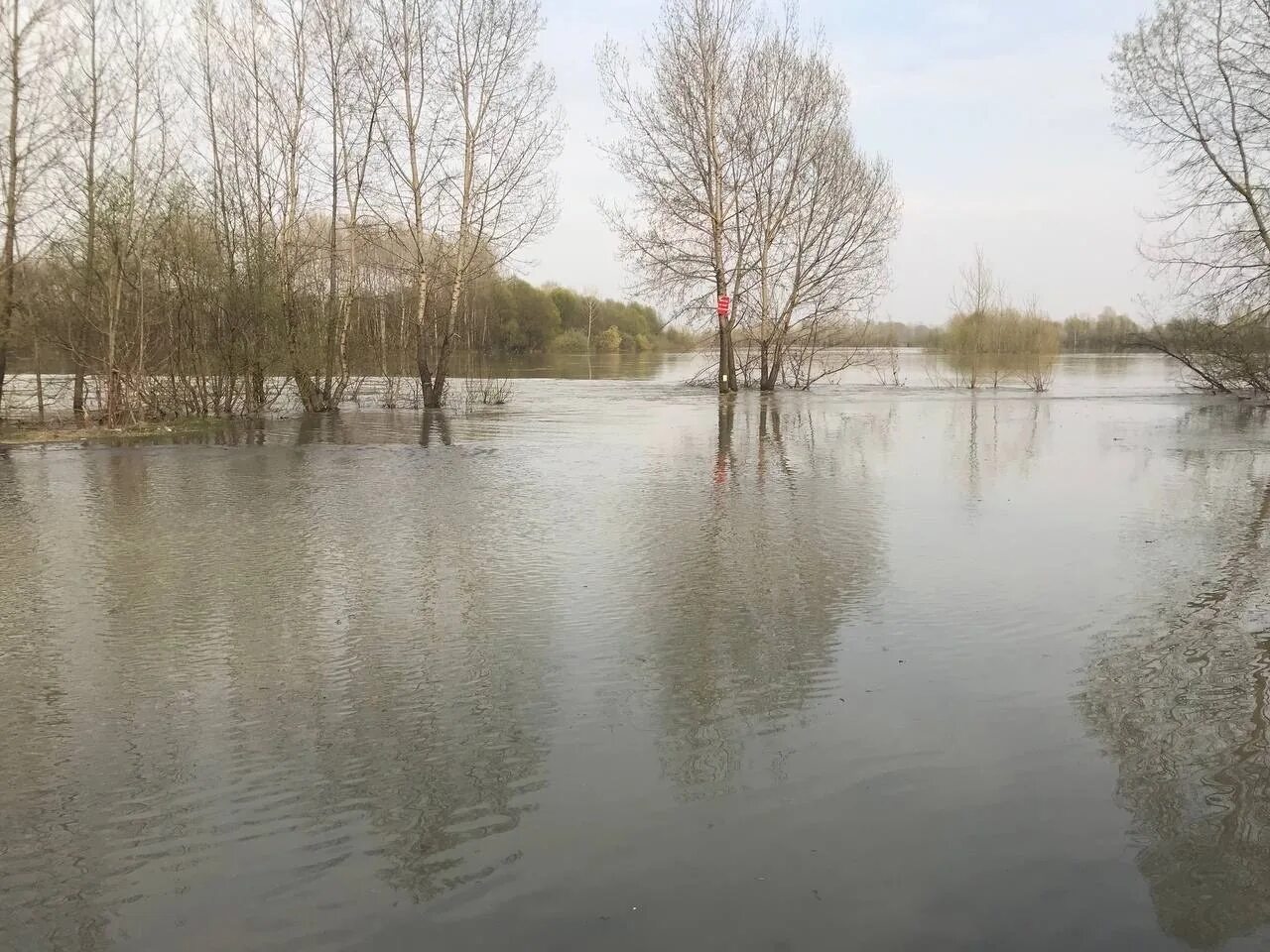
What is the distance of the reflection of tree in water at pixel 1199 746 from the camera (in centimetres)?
281

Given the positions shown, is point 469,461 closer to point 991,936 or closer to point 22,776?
point 22,776

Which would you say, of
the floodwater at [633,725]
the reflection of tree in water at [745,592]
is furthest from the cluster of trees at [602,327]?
the floodwater at [633,725]

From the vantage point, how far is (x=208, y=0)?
21625mm

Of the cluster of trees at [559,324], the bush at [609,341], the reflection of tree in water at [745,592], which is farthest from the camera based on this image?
the bush at [609,341]

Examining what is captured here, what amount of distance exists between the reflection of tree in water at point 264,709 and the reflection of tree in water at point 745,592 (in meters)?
0.72

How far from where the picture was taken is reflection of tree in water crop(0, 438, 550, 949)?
116 inches

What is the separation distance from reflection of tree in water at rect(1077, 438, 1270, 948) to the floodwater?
0.02 m

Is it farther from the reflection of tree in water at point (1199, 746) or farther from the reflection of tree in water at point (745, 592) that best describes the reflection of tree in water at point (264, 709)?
the reflection of tree in water at point (1199, 746)

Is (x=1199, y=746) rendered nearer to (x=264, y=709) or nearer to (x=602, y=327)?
(x=264, y=709)

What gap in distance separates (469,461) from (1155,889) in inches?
421

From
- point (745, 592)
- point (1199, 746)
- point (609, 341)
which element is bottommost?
point (1199, 746)

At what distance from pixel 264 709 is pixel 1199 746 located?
13.5 ft

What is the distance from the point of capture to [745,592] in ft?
20.1

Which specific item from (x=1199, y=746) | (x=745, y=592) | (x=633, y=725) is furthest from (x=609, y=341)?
(x=1199, y=746)
